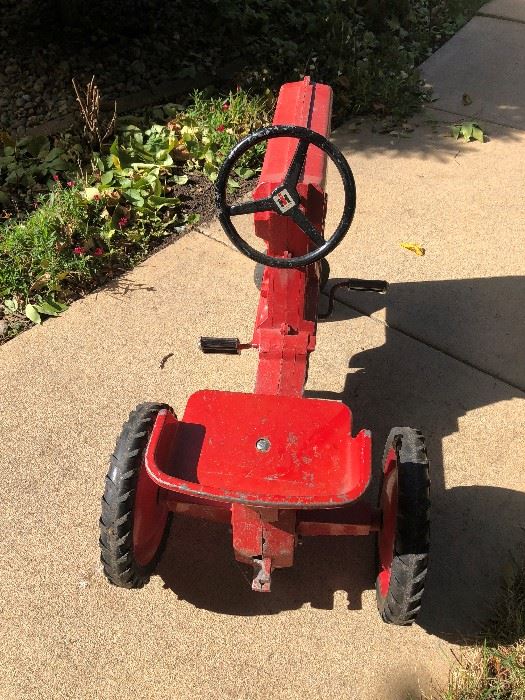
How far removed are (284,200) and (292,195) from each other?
30 millimetres

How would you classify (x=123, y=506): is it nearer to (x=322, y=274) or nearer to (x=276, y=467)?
(x=276, y=467)

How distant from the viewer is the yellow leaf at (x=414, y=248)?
394cm

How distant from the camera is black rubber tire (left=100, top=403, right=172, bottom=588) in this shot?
2.09 metres

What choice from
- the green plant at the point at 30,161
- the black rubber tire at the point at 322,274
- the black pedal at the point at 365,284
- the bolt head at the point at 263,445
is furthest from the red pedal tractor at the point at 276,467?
the green plant at the point at 30,161

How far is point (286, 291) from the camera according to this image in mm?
2475

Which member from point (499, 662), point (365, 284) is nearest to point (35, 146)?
point (365, 284)

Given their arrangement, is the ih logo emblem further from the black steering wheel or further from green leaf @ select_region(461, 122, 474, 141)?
green leaf @ select_region(461, 122, 474, 141)

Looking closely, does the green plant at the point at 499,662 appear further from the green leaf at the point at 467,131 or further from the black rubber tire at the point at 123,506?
the green leaf at the point at 467,131

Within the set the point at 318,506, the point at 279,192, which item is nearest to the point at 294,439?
the point at 318,506

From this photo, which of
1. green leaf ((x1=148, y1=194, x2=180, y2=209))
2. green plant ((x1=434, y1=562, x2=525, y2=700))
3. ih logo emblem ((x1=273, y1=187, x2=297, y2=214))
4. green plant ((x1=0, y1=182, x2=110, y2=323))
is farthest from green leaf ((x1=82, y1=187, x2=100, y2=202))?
green plant ((x1=434, y1=562, x2=525, y2=700))

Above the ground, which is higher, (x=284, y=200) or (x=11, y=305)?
(x=284, y=200)

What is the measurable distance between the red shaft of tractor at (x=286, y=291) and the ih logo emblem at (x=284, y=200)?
94mm

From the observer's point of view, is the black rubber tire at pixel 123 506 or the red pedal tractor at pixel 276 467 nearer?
the red pedal tractor at pixel 276 467

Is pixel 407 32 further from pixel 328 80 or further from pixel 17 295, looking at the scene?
pixel 17 295
